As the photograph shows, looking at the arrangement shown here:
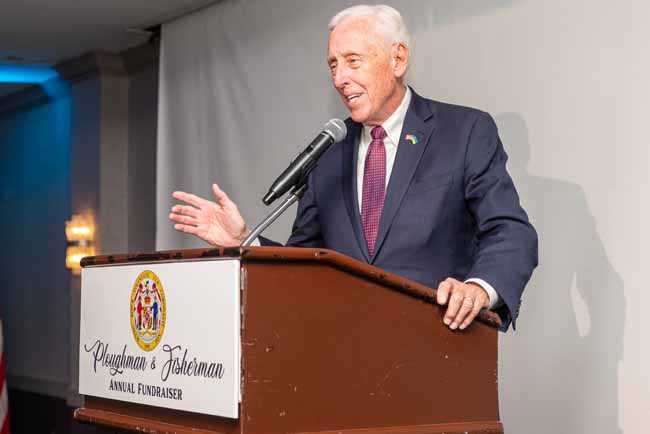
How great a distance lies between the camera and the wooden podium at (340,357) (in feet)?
5.59

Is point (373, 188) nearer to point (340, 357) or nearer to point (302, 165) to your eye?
point (302, 165)

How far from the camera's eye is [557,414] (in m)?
3.58

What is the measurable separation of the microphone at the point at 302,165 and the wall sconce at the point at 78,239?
18.8 feet

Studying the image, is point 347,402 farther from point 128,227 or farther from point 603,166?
point 128,227

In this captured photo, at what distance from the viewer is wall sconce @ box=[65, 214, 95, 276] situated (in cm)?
770

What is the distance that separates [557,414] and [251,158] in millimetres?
2439

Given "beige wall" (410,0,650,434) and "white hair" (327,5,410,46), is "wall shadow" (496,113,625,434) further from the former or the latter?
"white hair" (327,5,410,46)

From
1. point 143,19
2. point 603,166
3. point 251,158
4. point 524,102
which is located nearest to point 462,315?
point 603,166

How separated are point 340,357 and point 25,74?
725cm

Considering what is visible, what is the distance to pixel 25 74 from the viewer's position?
8438mm

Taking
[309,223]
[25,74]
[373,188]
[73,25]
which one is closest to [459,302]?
[373,188]

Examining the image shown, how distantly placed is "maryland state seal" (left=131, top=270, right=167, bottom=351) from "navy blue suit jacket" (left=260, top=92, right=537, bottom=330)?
2.05 feet

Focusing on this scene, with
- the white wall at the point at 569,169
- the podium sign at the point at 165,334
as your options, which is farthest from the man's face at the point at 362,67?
the white wall at the point at 569,169

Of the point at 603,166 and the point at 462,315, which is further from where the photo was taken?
the point at 603,166
